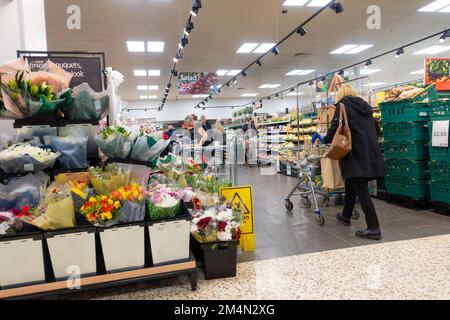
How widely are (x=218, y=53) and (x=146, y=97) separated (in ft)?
36.4

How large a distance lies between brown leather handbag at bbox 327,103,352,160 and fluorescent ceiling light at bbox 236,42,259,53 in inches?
268

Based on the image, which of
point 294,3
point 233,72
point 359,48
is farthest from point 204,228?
point 233,72

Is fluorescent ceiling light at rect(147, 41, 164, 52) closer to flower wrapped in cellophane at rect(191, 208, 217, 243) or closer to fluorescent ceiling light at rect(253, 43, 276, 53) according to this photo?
fluorescent ceiling light at rect(253, 43, 276, 53)

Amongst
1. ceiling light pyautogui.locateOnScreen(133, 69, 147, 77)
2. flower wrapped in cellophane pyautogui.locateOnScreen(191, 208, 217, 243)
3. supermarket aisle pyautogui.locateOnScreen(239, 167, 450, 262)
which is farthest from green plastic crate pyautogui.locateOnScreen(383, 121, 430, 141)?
ceiling light pyautogui.locateOnScreen(133, 69, 147, 77)

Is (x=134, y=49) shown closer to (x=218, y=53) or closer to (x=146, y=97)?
(x=218, y=53)

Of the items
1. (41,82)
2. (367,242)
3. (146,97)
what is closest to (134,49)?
(41,82)

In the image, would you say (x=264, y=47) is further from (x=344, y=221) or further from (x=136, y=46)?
(x=344, y=221)

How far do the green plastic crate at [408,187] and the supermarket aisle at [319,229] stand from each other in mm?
218

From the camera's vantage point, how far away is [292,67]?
13664mm

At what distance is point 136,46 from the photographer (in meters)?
9.59

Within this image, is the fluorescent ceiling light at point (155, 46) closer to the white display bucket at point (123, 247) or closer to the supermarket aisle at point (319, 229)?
the supermarket aisle at point (319, 229)

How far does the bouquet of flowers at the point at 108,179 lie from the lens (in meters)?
2.39

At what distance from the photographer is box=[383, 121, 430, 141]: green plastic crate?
4703 mm
